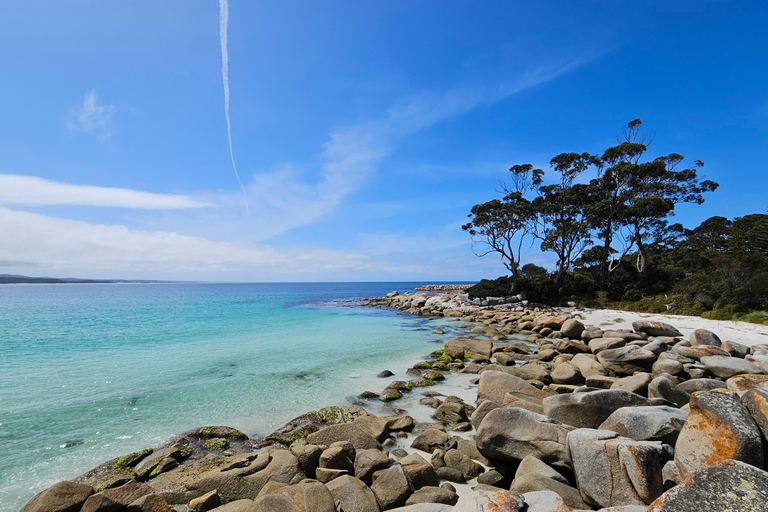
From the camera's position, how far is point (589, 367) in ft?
33.8

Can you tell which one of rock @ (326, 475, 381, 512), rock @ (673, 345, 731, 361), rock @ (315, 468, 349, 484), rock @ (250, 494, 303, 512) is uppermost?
rock @ (673, 345, 731, 361)

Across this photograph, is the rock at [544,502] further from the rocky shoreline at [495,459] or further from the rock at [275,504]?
the rock at [275,504]

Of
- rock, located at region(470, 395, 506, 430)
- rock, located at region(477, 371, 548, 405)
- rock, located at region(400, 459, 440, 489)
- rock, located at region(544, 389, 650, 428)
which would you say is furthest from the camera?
rock, located at region(477, 371, 548, 405)

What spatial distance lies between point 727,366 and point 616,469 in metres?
8.70

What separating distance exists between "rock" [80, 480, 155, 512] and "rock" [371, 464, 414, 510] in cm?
344

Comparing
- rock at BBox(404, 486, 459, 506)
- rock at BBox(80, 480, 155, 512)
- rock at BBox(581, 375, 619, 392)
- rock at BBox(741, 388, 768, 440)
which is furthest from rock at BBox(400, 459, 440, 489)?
rock at BBox(581, 375, 619, 392)

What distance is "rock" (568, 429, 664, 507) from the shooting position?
3877mm

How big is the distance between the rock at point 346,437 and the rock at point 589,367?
23.5 ft

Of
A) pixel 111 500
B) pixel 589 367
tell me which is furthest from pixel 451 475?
pixel 589 367

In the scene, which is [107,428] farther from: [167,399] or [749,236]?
[749,236]

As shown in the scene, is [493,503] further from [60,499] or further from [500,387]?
[60,499]

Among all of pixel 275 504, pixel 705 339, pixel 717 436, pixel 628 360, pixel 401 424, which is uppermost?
pixel 717 436

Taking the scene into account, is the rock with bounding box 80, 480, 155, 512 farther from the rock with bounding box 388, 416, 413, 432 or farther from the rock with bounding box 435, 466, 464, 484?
the rock with bounding box 388, 416, 413, 432

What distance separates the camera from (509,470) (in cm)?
547
